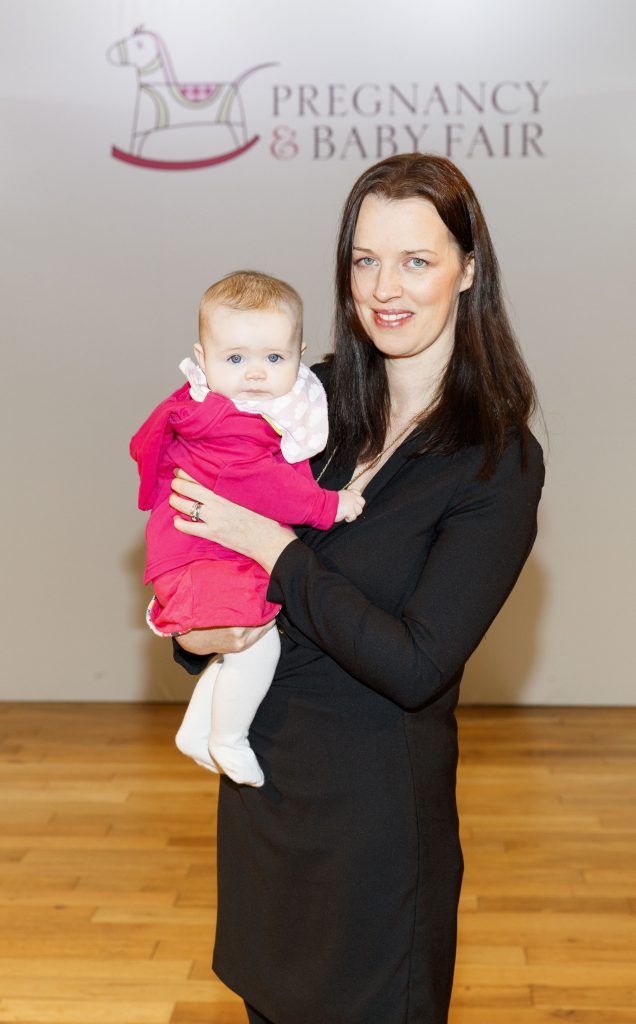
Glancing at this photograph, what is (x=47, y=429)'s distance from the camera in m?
5.11

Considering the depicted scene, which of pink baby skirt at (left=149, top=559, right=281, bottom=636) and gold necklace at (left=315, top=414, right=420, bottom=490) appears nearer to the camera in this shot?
pink baby skirt at (left=149, top=559, right=281, bottom=636)

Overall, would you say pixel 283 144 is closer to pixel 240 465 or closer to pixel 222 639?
pixel 240 465

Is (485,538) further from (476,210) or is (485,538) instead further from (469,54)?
(469,54)

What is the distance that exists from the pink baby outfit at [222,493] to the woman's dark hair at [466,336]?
0.56ft

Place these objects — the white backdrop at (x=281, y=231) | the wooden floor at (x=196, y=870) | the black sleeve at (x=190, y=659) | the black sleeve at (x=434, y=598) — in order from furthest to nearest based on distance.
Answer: the white backdrop at (x=281, y=231), the wooden floor at (x=196, y=870), the black sleeve at (x=190, y=659), the black sleeve at (x=434, y=598)

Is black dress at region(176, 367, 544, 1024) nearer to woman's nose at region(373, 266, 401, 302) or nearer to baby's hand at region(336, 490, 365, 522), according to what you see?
baby's hand at region(336, 490, 365, 522)

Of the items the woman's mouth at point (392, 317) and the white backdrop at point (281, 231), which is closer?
the woman's mouth at point (392, 317)

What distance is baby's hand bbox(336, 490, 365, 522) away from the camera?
67.7 inches

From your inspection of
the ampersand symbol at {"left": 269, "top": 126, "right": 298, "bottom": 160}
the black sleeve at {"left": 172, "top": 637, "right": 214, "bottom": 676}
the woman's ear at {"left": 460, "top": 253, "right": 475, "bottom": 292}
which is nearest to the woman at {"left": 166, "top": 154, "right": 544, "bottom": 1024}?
the woman's ear at {"left": 460, "top": 253, "right": 475, "bottom": 292}

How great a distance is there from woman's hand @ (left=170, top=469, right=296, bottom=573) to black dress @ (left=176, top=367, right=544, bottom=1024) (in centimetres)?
4

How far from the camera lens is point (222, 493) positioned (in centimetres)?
177

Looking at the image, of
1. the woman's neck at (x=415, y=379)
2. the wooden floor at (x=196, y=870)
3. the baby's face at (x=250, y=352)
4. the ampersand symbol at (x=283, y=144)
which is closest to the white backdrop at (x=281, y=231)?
the ampersand symbol at (x=283, y=144)

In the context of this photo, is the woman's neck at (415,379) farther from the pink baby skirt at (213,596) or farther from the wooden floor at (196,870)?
the wooden floor at (196,870)

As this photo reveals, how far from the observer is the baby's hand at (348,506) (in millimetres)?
1721
